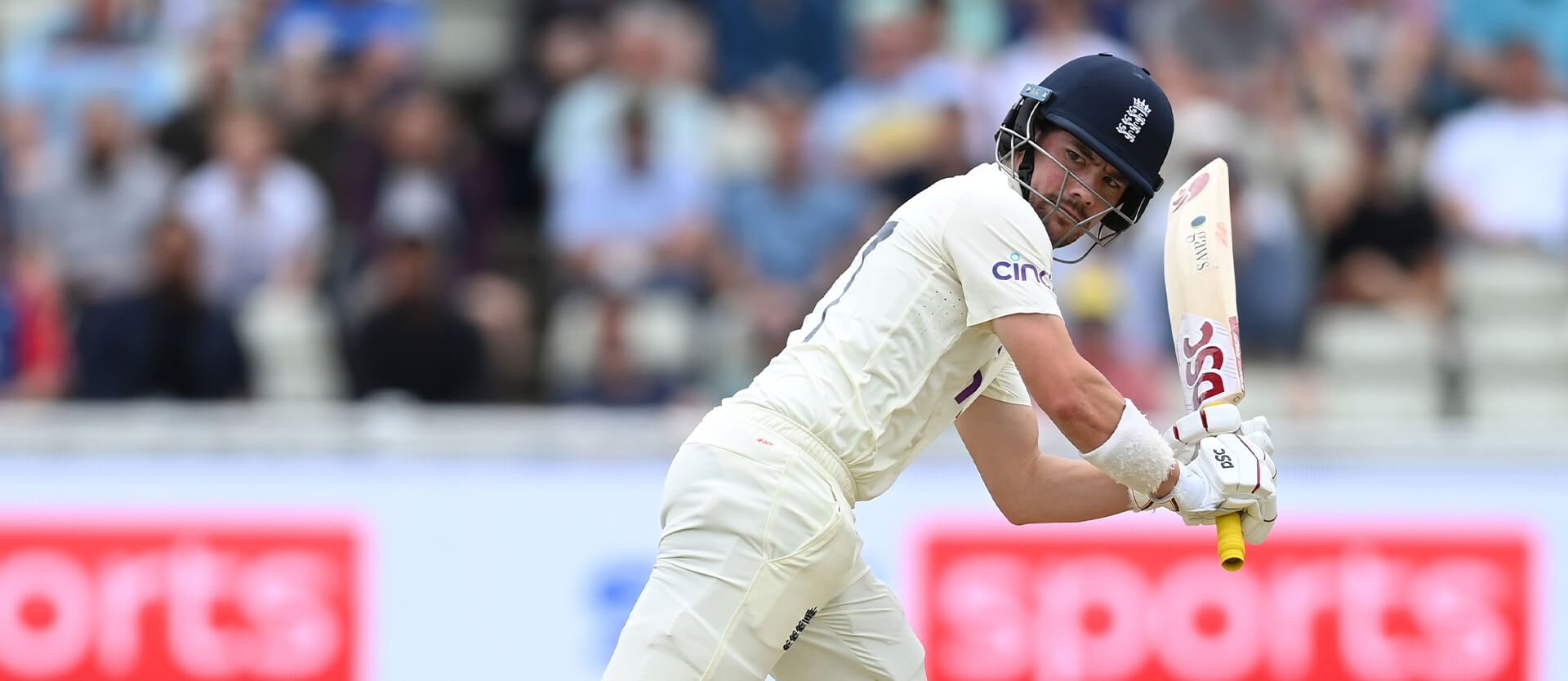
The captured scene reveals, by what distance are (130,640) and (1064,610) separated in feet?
12.3

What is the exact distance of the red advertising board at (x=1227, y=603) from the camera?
24.8 feet

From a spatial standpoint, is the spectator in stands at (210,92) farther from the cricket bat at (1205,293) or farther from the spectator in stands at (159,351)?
the cricket bat at (1205,293)

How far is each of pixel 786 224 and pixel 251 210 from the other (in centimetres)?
279

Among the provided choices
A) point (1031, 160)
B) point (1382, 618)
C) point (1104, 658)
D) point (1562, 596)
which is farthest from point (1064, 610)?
point (1031, 160)

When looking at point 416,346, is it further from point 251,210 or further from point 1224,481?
Answer: point 1224,481

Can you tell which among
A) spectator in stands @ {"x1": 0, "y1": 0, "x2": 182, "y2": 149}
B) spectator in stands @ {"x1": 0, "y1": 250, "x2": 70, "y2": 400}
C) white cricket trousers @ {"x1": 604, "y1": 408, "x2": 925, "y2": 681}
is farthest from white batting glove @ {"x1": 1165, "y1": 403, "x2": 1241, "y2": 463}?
spectator in stands @ {"x1": 0, "y1": 0, "x2": 182, "y2": 149}

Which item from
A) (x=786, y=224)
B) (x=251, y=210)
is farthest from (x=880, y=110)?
(x=251, y=210)

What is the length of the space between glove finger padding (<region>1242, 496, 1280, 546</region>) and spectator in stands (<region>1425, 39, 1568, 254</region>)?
235 inches

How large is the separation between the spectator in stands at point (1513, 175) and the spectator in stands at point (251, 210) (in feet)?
19.6

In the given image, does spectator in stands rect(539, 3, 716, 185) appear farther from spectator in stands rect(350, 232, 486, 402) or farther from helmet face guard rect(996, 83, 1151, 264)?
helmet face guard rect(996, 83, 1151, 264)

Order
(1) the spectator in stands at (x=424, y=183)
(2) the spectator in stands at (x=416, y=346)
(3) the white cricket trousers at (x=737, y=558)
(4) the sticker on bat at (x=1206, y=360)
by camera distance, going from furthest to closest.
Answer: (1) the spectator in stands at (x=424, y=183) < (2) the spectator in stands at (x=416, y=346) < (4) the sticker on bat at (x=1206, y=360) < (3) the white cricket trousers at (x=737, y=558)

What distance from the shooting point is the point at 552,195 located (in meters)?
10.4

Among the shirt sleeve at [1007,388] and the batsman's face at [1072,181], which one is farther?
Result: the shirt sleeve at [1007,388]

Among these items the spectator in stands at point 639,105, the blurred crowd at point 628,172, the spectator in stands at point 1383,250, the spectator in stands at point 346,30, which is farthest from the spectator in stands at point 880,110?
the spectator in stands at point 346,30
